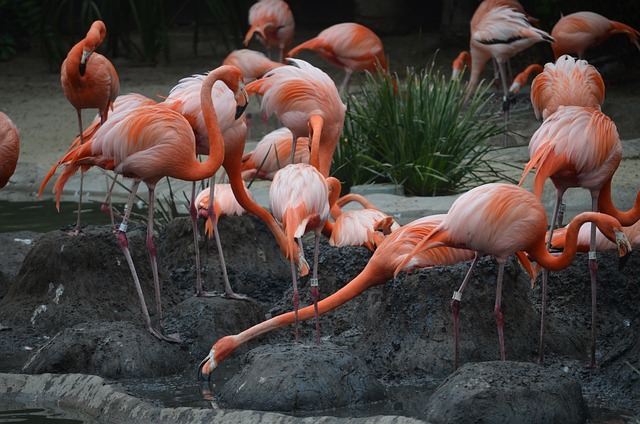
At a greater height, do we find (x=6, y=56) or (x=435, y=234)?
(x=435, y=234)

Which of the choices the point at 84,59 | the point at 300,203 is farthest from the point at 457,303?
the point at 84,59

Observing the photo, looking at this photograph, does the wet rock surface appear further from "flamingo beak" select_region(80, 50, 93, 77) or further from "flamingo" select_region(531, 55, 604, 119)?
"flamingo" select_region(531, 55, 604, 119)

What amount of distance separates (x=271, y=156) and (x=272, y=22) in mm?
4632

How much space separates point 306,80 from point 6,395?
8.39 ft

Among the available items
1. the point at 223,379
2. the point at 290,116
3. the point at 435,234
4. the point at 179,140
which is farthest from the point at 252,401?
the point at 290,116

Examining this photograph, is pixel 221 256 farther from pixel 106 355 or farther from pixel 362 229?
pixel 106 355

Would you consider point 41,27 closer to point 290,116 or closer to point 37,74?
point 37,74

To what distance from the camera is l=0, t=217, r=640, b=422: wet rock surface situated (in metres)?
4.43

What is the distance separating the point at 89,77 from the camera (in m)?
6.05

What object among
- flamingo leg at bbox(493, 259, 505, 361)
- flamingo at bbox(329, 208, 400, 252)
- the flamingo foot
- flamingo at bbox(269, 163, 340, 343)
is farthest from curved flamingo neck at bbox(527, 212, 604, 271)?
the flamingo foot

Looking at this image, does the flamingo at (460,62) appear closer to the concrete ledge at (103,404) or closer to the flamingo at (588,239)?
the flamingo at (588,239)

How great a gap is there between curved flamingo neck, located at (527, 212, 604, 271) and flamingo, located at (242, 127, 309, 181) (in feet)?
8.76

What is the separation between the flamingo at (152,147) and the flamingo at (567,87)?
6.70ft

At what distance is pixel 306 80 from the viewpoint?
6.23m
